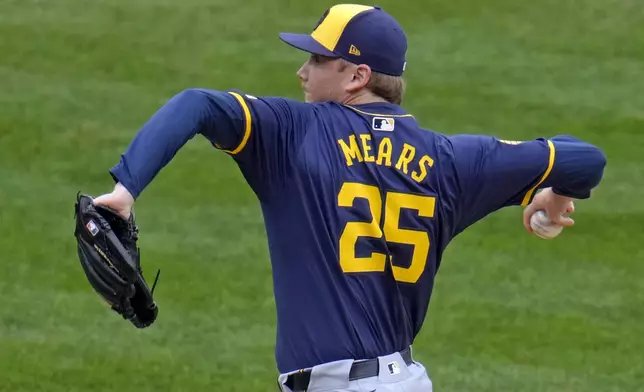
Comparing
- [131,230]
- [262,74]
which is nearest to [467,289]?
[262,74]

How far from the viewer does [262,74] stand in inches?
400

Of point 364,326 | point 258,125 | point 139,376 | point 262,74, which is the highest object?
point 258,125

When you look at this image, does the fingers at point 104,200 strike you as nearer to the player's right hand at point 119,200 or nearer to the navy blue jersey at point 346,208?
the player's right hand at point 119,200

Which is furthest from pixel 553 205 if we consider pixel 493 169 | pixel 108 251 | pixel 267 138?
pixel 108 251

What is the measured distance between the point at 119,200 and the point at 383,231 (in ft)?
3.24

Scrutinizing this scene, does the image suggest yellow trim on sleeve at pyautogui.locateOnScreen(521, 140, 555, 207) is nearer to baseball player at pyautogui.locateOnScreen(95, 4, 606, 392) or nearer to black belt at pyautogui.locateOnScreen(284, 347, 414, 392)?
baseball player at pyautogui.locateOnScreen(95, 4, 606, 392)

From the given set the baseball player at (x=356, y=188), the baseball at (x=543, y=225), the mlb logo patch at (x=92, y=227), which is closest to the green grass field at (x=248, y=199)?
the baseball at (x=543, y=225)

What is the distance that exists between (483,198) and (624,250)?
4592mm

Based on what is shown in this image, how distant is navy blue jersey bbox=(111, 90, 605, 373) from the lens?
11.8 ft

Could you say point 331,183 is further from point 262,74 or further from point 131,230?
point 262,74

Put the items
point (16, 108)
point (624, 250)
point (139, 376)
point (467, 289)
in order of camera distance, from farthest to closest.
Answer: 1. point (16, 108)
2. point (624, 250)
3. point (467, 289)
4. point (139, 376)

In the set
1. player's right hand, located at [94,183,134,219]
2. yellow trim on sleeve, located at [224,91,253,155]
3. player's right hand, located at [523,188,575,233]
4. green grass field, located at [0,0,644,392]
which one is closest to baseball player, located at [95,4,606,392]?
yellow trim on sleeve, located at [224,91,253,155]

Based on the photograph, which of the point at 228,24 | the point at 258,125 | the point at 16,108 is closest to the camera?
the point at 258,125

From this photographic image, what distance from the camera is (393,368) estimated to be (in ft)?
Answer: 12.3
